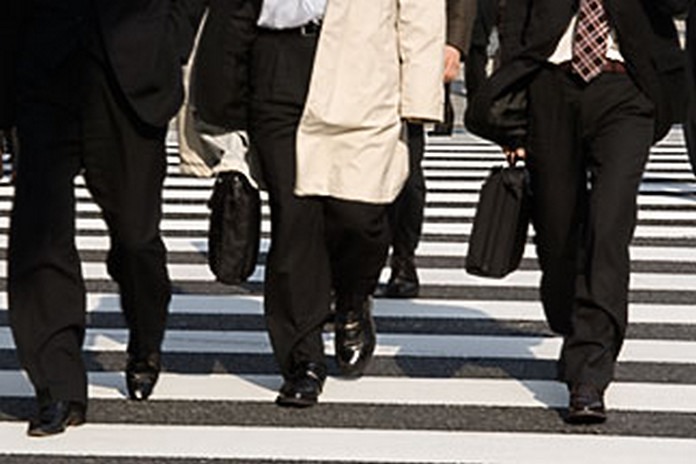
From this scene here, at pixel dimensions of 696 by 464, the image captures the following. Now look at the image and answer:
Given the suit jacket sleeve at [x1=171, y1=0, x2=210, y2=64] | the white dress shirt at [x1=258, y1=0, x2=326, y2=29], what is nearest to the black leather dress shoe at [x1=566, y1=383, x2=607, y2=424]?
the white dress shirt at [x1=258, y1=0, x2=326, y2=29]

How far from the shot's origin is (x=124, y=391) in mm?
6781

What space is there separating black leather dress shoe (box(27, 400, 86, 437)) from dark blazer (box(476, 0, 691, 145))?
1.63 metres

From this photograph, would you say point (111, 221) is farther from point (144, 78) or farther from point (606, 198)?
point (606, 198)

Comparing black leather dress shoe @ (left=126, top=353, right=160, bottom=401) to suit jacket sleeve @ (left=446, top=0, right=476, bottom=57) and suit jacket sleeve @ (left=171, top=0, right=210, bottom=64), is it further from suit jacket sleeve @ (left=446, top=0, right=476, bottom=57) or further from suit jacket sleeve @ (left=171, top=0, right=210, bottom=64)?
suit jacket sleeve @ (left=446, top=0, right=476, bottom=57)

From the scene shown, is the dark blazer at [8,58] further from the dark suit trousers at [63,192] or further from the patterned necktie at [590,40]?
the patterned necktie at [590,40]

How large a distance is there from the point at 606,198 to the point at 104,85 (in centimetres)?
156

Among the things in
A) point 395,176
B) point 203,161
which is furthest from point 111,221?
point 203,161

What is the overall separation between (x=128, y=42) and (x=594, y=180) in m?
1.48

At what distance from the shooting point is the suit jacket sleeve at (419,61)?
254 inches

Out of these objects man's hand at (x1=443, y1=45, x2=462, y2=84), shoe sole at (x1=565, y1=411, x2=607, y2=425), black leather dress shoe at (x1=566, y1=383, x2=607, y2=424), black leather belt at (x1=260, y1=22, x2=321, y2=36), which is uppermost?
black leather belt at (x1=260, y1=22, x2=321, y2=36)

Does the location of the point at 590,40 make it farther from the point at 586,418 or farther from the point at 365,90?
the point at 586,418

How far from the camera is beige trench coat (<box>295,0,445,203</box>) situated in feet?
21.0

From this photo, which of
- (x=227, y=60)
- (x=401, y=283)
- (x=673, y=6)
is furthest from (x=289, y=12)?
(x=401, y=283)

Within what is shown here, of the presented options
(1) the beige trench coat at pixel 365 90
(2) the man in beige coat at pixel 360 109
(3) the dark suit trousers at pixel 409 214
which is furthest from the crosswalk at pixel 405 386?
(1) the beige trench coat at pixel 365 90
